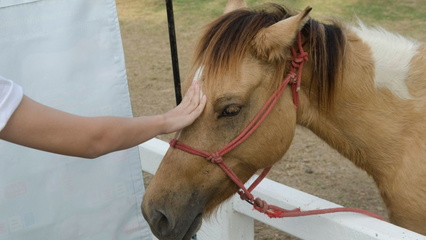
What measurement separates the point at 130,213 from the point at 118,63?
2.91 ft

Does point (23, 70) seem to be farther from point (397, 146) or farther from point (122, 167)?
point (397, 146)

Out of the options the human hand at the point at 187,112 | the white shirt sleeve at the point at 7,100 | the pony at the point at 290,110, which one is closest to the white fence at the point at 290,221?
the pony at the point at 290,110

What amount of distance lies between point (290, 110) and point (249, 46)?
1.12ft

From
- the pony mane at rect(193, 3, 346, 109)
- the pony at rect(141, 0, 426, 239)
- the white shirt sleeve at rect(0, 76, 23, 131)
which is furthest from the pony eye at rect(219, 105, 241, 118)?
the white shirt sleeve at rect(0, 76, 23, 131)

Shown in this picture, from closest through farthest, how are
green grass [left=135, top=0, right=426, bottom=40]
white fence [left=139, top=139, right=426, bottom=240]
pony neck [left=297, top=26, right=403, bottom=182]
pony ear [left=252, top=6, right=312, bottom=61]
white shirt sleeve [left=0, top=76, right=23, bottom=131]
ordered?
white shirt sleeve [left=0, top=76, right=23, bottom=131]
white fence [left=139, top=139, right=426, bottom=240]
pony ear [left=252, top=6, right=312, bottom=61]
pony neck [left=297, top=26, right=403, bottom=182]
green grass [left=135, top=0, right=426, bottom=40]

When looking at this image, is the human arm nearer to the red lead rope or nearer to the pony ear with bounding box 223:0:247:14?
the red lead rope

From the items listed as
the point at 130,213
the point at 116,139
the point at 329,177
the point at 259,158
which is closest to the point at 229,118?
the point at 259,158

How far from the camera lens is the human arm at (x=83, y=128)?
2016 millimetres

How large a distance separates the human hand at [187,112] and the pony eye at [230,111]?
0.09 m

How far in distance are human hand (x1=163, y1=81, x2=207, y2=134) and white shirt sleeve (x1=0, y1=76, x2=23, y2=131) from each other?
2.06ft

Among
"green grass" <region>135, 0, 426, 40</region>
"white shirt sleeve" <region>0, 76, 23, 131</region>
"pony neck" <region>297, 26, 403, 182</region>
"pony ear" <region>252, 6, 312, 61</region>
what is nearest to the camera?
"white shirt sleeve" <region>0, 76, 23, 131</region>

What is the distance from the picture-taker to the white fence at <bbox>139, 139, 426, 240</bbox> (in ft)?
7.47

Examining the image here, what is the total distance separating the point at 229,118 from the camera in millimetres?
2494

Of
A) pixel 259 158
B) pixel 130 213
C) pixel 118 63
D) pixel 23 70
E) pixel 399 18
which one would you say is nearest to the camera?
pixel 259 158
